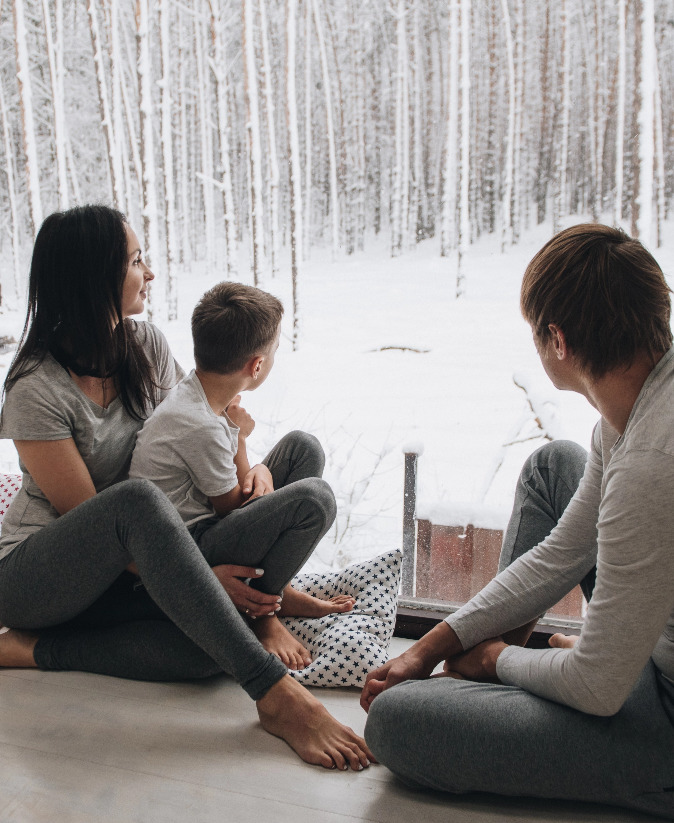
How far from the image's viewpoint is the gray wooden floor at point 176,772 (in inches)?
39.9

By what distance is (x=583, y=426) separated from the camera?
173cm

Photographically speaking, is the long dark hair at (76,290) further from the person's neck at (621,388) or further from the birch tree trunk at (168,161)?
the person's neck at (621,388)

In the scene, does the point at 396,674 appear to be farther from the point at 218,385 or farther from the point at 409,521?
the point at 409,521

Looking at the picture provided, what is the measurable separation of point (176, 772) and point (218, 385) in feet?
2.30

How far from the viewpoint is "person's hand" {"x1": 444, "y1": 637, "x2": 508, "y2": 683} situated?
1117mm

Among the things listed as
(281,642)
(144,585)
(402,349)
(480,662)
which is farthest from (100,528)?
(402,349)

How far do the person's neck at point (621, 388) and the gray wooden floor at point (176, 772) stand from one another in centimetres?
57

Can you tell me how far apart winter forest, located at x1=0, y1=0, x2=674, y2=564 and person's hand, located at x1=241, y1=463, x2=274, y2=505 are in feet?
1.43

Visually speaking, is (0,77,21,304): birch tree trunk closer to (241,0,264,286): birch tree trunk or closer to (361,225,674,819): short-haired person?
(241,0,264,286): birch tree trunk

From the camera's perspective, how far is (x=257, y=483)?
1.50m

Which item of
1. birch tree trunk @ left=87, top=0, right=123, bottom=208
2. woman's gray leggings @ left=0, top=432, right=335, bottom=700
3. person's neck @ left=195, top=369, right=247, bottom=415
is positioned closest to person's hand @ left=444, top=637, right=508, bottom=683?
→ woman's gray leggings @ left=0, top=432, right=335, bottom=700

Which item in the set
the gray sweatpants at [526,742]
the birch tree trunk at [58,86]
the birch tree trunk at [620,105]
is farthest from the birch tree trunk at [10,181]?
the gray sweatpants at [526,742]

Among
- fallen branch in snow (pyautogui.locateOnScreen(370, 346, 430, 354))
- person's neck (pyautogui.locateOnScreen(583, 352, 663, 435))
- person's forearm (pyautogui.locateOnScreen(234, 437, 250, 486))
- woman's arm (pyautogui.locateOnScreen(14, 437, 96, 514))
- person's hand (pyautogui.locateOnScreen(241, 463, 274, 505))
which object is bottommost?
person's hand (pyautogui.locateOnScreen(241, 463, 274, 505))

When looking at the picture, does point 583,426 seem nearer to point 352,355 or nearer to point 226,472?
point 352,355
